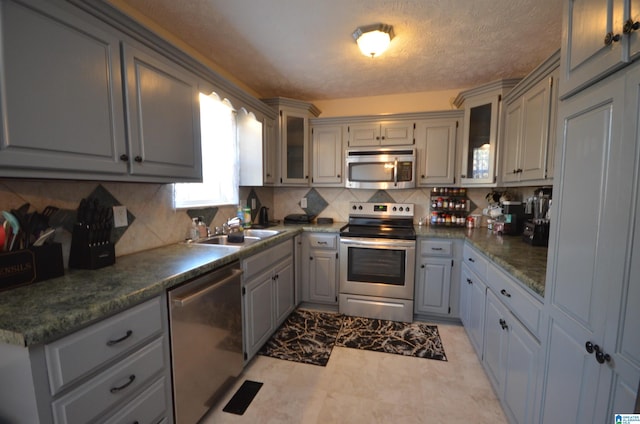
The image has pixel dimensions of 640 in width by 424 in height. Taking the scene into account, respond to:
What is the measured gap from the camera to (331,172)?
121 inches

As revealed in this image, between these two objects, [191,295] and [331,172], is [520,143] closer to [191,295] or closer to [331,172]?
[331,172]

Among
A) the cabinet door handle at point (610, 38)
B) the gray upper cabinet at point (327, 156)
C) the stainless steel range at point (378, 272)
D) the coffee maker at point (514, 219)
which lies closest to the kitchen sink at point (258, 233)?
the stainless steel range at point (378, 272)

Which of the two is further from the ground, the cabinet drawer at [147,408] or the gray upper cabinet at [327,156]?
the gray upper cabinet at [327,156]

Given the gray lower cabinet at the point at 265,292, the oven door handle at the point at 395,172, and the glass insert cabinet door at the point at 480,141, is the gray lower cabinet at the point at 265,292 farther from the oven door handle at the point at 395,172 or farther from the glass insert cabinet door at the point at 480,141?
the glass insert cabinet door at the point at 480,141

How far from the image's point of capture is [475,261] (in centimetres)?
208

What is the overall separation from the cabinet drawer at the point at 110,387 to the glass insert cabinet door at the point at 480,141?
2.85 m

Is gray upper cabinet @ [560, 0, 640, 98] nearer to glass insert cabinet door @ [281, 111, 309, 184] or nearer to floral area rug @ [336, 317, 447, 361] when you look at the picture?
floral area rug @ [336, 317, 447, 361]

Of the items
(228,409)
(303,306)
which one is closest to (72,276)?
(228,409)

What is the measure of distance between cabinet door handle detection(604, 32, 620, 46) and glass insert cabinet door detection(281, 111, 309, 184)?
251cm

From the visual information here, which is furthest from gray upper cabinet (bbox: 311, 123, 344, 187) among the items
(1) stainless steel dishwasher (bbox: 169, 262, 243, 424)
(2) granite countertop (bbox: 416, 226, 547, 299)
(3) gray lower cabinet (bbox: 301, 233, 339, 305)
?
(1) stainless steel dishwasher (bbox: 169, 262, 243, 424)

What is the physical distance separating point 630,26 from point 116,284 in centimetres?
192

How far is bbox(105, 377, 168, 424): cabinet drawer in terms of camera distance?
1.02 m

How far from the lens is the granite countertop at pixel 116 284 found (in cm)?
80

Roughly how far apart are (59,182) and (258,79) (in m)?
1.90
